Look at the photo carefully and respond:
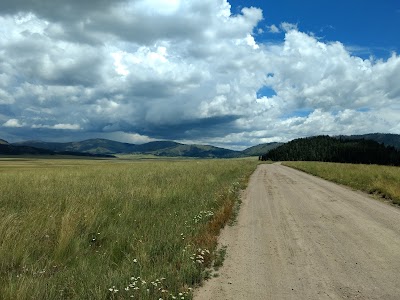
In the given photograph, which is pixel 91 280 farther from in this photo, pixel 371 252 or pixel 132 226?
pixel 371 252

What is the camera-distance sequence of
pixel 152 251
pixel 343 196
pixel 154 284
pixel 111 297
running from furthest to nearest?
pixel 343 196, pixel 152 251, pixel 154 284, pixel 111 297

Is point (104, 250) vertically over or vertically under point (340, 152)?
under

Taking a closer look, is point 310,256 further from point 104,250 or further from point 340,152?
point 340,152

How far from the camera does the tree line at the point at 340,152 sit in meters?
135

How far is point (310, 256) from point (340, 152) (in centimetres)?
14957

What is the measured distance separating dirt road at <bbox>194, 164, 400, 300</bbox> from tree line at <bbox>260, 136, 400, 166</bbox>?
127 meters

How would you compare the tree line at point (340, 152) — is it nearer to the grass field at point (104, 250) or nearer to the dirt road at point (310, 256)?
the dirt road at point (310, 256)

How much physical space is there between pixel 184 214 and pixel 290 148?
571 ft

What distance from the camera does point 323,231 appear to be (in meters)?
10.4

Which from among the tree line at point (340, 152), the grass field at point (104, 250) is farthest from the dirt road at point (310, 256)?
the tree line at point (340, 152)

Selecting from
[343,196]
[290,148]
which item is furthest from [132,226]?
[290,148]

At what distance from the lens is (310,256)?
310 inches

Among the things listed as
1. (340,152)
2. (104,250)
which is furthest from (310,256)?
(340,152)

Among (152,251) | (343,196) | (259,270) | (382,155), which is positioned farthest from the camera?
(382,155)
